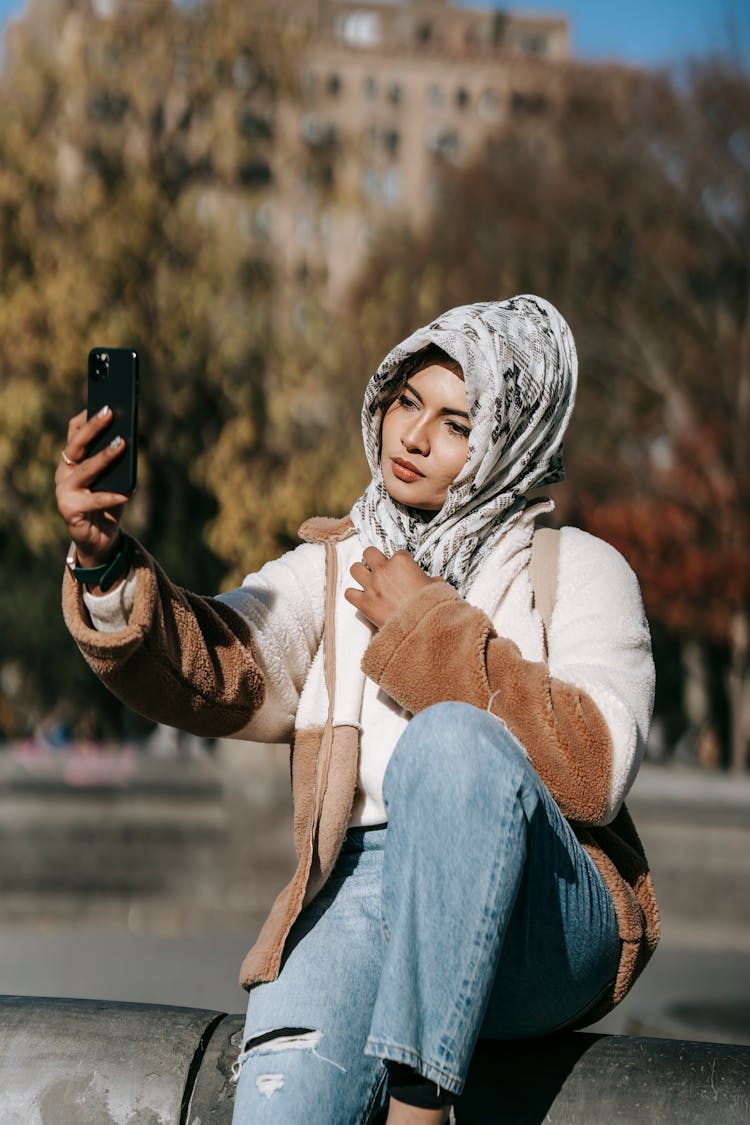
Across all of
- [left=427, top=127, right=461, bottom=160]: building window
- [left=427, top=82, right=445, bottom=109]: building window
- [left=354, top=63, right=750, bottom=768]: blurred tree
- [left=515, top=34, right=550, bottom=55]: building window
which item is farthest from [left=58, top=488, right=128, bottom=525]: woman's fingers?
[left=515, top=34, right=550, bottom=55]: building window

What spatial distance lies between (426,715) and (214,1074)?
2.60 feet

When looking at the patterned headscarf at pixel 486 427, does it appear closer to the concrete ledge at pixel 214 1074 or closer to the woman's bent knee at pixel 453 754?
the woman's bent knee at pixel 453 754

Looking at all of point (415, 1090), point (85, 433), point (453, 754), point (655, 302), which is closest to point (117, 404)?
point (85, 433)

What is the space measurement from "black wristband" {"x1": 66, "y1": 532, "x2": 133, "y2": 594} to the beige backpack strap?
70 cm

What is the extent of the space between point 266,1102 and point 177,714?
63cm

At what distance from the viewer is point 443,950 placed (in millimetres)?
1950

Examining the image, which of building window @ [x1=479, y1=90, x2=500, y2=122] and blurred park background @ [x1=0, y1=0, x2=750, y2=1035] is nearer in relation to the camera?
blurred park background @ [x1=0, y1=0, x2=750, y2=1035]

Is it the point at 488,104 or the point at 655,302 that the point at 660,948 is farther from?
the point at 488,104

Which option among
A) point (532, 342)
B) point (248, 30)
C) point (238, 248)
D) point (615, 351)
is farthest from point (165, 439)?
point (532, 342)

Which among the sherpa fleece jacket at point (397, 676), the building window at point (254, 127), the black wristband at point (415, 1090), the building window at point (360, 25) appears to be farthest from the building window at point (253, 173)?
the building window at point (360, 25)

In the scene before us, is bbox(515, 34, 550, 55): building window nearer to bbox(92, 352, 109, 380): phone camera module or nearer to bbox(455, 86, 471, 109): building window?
bbox(455, 86, 471, 109): building window

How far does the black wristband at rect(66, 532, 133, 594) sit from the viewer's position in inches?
87.3

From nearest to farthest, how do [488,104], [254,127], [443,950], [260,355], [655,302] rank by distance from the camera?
[443,950]
[254,127]
[260,355]
[655,302]
[488,104]

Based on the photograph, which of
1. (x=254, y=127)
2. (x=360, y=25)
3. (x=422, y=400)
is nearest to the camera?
(x=422, y=400)
